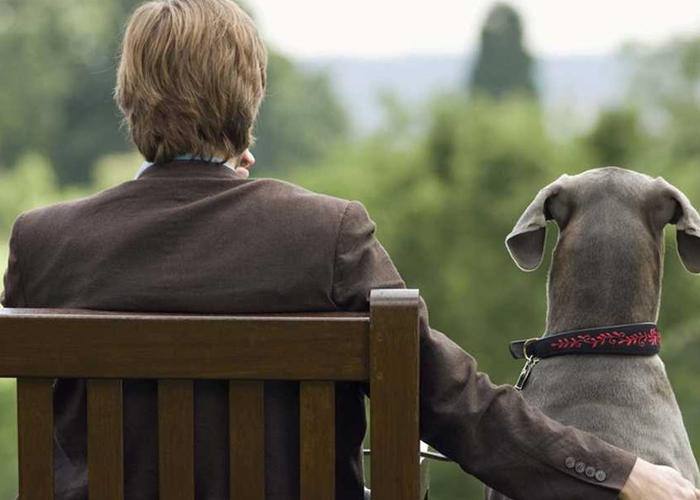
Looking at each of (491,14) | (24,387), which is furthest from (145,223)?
(491,14)

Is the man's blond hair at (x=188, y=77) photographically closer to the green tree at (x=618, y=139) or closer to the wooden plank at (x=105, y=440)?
the wooden plank at (x=105, y=440)

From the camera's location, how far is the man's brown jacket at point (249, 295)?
2855 mm

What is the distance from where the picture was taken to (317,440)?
2736 millimetres

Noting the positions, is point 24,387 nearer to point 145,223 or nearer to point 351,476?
point 145,223

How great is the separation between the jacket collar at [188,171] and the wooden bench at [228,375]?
0.38 m

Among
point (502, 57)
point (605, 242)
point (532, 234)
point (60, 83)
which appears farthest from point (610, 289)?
point (60, 83)

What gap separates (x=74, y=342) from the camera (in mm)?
2701

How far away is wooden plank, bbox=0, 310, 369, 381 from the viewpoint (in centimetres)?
268

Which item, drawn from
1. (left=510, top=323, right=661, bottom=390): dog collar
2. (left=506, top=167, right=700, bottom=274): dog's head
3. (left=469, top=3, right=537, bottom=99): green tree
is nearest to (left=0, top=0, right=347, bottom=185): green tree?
(left=469, top=3, right=537, bottom=99): green tree

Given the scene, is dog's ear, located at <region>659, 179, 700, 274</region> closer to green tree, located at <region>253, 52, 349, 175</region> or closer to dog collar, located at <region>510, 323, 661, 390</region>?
dog collar, located at <region>510, 323, 661, 390</region>

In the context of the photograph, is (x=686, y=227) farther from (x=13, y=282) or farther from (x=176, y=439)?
(x=13, y=282)

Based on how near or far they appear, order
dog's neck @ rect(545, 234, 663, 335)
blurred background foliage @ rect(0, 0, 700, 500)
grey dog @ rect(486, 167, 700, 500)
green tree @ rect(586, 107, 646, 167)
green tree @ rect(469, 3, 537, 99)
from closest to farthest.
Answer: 1. grey dog @ rect(486, 167, 700, 500)
2. dog's neck @ rect(545, 234, 663, 335)
3. blurred background foliage @ rect(0, 0, 700, 500)
4. green tree @ rect(586, 107, 646, 167)
5. green tree @ rect(469, 3, 537, 99)

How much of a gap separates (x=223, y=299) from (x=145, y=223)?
228 mm

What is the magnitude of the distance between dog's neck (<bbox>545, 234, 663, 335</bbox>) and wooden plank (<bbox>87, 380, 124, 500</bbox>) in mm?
1312
